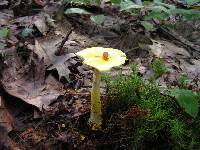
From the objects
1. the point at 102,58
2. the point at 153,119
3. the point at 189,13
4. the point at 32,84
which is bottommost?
the point at 32,84

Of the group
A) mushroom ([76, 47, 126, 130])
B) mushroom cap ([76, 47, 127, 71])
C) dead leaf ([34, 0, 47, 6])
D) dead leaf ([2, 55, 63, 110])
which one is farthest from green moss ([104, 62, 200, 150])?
dead leaf ([34, 0, 47, 6])

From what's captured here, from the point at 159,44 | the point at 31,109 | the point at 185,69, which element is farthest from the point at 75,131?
the point at 159,44

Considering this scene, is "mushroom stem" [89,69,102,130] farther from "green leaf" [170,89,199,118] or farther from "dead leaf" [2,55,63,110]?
"green leaf" [170,89,199,118]

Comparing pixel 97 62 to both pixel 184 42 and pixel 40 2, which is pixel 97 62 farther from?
pixel 40 2

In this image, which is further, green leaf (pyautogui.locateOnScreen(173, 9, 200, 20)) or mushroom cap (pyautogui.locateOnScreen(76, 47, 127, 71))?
green leaf (pyautogui.locateOnScreen(173, 9, 200, 20))

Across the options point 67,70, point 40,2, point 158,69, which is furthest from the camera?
point 40,2

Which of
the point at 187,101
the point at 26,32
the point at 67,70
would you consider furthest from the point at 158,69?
the point at 26,32

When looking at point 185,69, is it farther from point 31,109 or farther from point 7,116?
point 7,116
